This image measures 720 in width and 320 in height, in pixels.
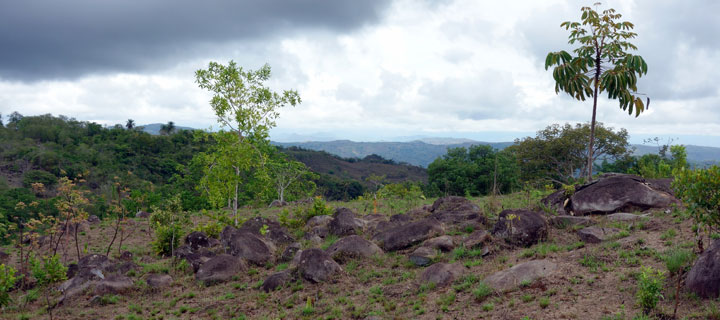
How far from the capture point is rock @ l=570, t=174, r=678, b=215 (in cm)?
1108

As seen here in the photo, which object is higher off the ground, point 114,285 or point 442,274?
point 442,274

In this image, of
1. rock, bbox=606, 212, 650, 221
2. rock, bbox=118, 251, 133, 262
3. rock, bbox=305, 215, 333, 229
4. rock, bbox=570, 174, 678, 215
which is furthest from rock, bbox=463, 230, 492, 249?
rock, bbox=118, 251, 133, 262

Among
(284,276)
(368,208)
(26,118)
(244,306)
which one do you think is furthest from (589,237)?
(26,118)

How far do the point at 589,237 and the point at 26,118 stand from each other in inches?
3968

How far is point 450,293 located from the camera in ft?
25.8

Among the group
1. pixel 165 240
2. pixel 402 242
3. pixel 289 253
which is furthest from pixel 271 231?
pixel 402 242

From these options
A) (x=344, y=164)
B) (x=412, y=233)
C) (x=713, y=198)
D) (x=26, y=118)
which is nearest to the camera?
(x=713, y=198)

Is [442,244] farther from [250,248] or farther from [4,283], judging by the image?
[4,283]

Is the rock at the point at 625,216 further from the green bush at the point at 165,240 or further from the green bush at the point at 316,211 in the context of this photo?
the green bush at the point at 165,240

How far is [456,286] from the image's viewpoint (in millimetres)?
8039

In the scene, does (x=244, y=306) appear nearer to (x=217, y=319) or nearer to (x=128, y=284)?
(x=217, y=319)

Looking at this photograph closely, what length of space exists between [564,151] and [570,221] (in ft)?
84.8

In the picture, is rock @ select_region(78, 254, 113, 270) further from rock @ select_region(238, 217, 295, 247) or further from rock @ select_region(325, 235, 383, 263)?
rock @ select_region(325, 235, 383, 263)

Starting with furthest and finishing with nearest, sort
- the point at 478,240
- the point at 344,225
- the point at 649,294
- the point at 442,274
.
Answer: the point at 344,225
the point at 478,240
the point at 442,274
the point at 649,294
